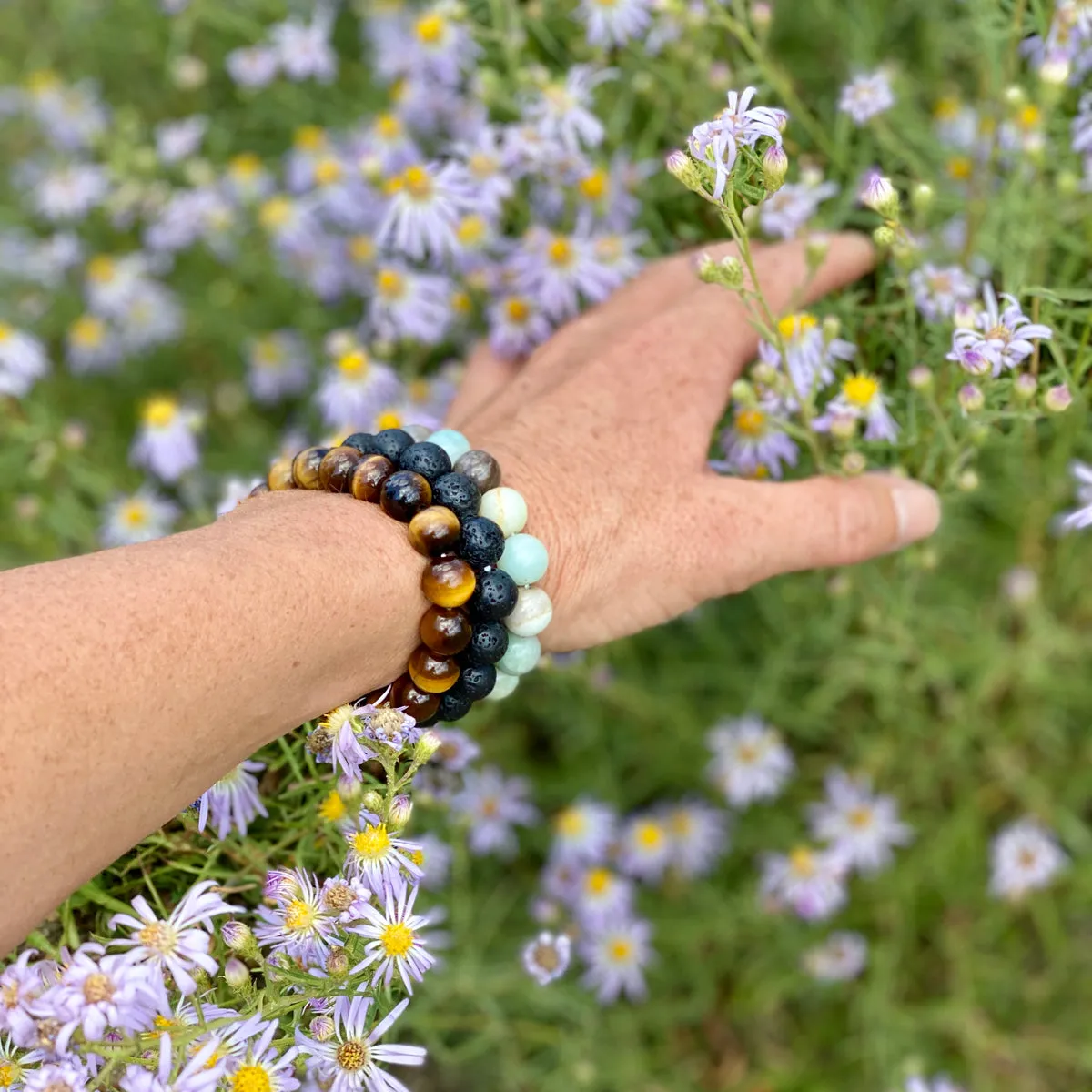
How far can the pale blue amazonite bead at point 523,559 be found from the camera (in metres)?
1.28

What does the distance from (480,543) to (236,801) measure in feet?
1.36

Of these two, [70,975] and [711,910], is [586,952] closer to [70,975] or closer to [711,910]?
[711,910]

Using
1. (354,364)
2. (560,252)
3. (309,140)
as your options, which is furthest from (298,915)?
(309,140)

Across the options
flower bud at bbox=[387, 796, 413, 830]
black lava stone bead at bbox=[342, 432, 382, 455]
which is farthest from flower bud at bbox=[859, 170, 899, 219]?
flower bud at bbox=[387, 796, 413, 830]

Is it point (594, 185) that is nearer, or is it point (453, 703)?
point (453, 703)

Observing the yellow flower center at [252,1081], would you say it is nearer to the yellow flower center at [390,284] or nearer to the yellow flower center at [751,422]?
the yellow flower center at [751,422]

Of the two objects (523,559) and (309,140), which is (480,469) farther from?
(309,140)

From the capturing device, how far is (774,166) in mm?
1219

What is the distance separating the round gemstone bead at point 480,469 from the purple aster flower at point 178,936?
0.53 meters

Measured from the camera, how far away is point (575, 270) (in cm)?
194

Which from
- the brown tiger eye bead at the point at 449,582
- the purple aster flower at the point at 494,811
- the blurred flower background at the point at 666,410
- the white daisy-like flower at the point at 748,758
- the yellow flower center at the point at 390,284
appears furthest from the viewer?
the white daisy-like flower at the point at 748,758

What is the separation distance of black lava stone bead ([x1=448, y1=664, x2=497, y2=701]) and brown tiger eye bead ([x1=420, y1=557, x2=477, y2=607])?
9cm

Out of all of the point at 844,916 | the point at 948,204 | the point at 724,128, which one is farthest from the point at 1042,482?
the point at 724,128

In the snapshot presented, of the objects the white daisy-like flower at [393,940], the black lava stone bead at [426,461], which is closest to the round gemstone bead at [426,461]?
the black lava stone bead at [426,461]
